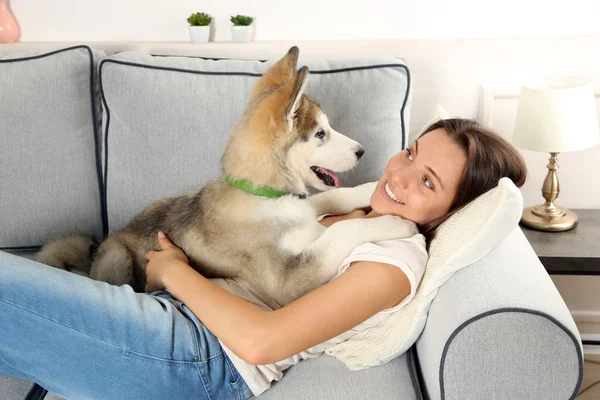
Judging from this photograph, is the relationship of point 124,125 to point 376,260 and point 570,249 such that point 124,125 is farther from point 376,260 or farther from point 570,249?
point 570,249

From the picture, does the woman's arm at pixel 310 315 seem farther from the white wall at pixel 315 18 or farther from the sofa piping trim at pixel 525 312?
the white wall at pixel 315 18

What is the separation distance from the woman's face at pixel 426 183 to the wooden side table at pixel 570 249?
687mm

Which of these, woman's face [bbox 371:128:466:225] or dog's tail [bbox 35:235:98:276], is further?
dog's tail [bbox 35:235:98:276]

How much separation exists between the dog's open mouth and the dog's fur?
1cm

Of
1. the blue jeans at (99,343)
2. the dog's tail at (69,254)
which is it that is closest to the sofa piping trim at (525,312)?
the blue jeans at (99,343)

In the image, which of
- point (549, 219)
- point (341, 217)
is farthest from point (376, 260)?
point (549, 219)

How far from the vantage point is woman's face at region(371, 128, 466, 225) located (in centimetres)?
137

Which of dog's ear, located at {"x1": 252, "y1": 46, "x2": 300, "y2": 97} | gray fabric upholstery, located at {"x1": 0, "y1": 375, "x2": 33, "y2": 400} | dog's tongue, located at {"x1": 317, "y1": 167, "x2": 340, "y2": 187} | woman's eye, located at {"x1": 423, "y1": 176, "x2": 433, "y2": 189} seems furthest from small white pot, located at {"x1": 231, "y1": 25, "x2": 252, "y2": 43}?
gray fabric upholstery, located at {"x1": 0, "y1": 375, "x2": 33, "y2": 400}

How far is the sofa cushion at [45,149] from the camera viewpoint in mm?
1852

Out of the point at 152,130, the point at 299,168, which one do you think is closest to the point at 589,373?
the point at 299,168

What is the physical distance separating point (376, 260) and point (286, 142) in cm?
41

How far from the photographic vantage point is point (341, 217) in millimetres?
1700

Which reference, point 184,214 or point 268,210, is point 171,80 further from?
point 268,210

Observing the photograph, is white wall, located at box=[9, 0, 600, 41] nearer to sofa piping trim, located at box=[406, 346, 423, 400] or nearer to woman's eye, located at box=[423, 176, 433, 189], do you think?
woman's eye, located at box=[423, 176, 433, 189]
